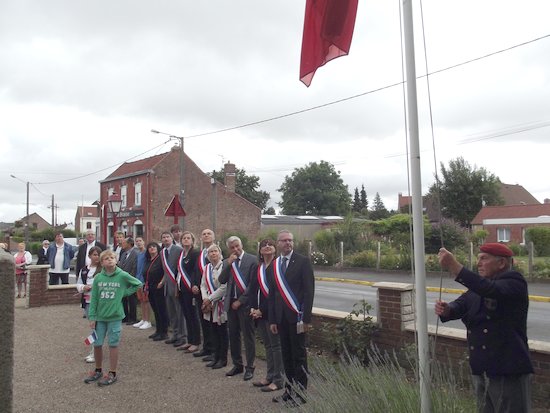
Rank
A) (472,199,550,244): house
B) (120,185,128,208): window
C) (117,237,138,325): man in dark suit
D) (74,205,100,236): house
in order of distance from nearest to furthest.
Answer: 1. (117,237,138,325): man in dark suit
2. (472,199,550,244): house
3. (120,185,128,208): window
4. (74,205,100,236): house

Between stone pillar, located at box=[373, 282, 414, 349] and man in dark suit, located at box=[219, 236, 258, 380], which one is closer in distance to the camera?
stone pillar, located at box=[373, 282, 414, 349]

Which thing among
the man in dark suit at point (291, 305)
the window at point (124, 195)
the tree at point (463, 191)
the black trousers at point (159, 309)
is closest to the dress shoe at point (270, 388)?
the man in dark suit at point (291, 305)

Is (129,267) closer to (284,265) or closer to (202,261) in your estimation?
(202,261)

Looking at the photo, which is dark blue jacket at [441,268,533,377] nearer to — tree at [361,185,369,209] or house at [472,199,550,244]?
house at [472,199,550,244]

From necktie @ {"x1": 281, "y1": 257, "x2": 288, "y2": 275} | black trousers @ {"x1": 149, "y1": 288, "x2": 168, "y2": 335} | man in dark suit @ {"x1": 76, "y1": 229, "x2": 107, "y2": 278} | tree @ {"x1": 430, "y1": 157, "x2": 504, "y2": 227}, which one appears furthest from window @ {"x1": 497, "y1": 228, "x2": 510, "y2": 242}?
necktie @ {"x1": 281, "y1": 257, "x2": 288, "y2": 275}

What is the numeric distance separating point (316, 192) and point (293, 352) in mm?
77928

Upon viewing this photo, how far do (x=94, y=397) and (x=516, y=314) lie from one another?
15.1ft

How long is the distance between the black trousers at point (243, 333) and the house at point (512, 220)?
41916mm

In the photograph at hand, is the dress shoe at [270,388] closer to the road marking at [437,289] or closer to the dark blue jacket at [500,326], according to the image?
the dark blue jacket at [500,326]

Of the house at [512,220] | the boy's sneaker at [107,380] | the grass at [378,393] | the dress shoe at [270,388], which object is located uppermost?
the house at [512,220]

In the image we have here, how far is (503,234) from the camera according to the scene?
46.0 metres

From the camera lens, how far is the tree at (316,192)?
83.5m

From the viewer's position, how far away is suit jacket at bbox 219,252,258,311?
6500 mm

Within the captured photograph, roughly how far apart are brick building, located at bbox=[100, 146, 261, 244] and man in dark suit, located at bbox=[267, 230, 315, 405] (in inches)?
1319
